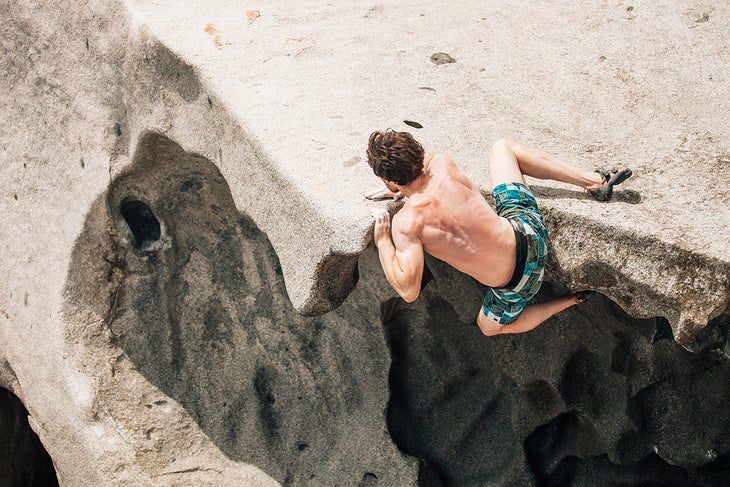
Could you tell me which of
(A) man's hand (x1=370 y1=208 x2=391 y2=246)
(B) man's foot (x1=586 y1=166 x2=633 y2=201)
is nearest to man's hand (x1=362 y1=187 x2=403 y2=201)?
(A) man's hand (x1=370 y1=208 x2=391 y2=246)

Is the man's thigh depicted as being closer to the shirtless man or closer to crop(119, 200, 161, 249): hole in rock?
the shirtless man

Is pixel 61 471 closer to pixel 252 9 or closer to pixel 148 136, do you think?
pixel 148 136

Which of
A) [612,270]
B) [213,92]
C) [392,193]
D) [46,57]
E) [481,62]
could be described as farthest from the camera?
[46,57]

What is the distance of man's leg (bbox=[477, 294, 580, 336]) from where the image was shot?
3264 millimetres

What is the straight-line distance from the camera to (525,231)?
2.94 meters

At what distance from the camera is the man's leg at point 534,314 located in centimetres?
326

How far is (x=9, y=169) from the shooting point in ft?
13.8

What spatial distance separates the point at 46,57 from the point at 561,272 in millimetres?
2713

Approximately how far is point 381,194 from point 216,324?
1.46 meters

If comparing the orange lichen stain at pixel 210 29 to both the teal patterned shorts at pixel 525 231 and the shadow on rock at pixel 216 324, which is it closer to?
the shadow on rock at pixel 216 324

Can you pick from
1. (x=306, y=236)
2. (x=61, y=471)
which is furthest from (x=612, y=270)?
(x=61, y=471)

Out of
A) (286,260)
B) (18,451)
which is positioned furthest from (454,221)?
(18,451)

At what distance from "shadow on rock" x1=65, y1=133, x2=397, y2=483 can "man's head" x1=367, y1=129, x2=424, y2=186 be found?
3.59 ft

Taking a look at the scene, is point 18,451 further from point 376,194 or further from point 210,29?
point 376,194
